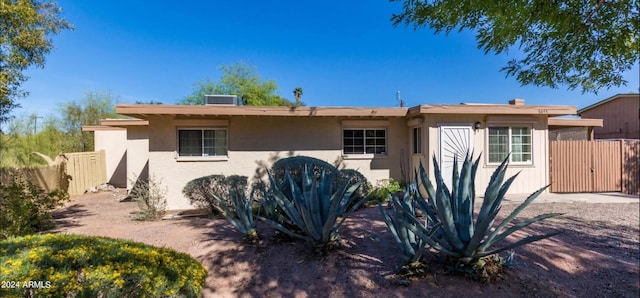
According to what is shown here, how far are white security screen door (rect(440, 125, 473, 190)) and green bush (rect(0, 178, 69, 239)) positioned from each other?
Answer: 10.4 m

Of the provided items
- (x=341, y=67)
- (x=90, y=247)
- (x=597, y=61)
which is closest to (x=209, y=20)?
(x=341, y=67)

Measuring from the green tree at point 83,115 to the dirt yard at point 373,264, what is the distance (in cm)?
1556

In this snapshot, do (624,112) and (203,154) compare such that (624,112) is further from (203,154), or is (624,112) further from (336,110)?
(203,154)

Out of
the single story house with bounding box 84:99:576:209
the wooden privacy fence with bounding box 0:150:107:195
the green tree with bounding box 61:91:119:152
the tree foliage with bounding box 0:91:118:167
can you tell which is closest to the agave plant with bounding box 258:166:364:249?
the single story house with bounding box 84:99:576:209

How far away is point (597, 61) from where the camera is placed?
3994 millimetres

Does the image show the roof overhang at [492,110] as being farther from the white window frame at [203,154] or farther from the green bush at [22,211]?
the green bush at [22,211]

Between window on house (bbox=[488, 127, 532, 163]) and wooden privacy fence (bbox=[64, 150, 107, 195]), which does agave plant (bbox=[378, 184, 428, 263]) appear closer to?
window on house (bbox=[488, 127, 532, 163])

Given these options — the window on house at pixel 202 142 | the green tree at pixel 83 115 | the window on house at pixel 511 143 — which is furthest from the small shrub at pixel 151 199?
the green tree at pixel 83 115

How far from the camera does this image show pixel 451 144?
918 cm

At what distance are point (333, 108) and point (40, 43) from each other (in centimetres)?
704

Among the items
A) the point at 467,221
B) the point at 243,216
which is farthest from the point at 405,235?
the point at 243,216

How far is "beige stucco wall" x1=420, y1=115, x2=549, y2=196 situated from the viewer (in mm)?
9039

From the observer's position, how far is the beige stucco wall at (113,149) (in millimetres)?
15008

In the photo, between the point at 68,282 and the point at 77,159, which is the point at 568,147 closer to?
the point at 68,282
